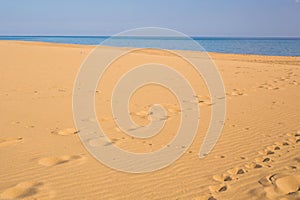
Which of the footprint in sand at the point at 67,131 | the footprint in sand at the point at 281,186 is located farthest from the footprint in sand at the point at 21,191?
the footprint in sand at the point at 281,186

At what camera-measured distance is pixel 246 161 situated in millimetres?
3656

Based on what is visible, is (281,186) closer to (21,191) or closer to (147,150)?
(147,150)

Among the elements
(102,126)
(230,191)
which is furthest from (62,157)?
(230,191)

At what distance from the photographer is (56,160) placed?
11.8 ft

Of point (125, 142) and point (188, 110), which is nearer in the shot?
point (125, 142)

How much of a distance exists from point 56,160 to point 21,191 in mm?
764

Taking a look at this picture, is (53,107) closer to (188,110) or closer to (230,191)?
(188,110)

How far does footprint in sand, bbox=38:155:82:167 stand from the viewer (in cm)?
351

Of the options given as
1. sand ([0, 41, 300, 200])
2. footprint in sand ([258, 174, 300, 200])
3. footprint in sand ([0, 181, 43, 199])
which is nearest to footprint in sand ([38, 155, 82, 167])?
sand ([0, 41, 300, 200])

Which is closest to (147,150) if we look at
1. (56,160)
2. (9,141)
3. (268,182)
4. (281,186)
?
(56,160)

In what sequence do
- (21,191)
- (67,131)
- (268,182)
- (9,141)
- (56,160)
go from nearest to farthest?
(21,191) → (268,182) → (56,160) → (9,141) → (67,131)

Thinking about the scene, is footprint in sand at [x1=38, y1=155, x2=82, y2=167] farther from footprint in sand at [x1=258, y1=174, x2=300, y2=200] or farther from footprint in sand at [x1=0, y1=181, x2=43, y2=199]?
footprint in sand at [x1=258, y1=174, x2=300, y2=200]

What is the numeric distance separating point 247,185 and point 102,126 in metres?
2.69

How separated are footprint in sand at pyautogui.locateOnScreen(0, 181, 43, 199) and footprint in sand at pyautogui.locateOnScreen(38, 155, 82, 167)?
47cm
